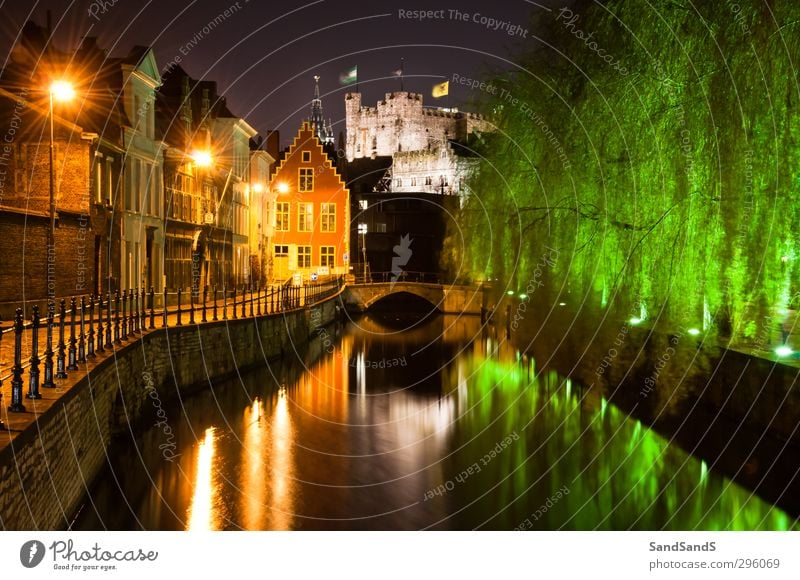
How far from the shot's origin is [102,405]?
14.3 meters

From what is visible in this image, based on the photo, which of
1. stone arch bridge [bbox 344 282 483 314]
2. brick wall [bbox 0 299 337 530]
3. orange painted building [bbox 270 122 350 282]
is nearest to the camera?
brick wall [bbox 0 299 337 530]

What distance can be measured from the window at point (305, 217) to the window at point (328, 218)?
627 millimetres

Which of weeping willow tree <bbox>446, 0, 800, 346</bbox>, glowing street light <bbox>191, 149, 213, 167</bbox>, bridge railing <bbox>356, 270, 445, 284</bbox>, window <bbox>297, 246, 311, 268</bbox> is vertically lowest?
bridge railing <bbox>356, 270, 445, 284</bbox>

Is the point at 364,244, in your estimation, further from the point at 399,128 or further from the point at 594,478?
the point at 399,128

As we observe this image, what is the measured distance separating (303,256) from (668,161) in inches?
1603

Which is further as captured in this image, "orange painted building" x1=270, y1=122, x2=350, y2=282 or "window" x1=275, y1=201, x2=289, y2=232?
"window" x1=275, y1=201, x2=289, y2=232

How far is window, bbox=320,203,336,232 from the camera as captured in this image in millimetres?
54219

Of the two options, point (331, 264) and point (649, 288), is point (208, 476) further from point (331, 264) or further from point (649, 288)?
point (331, 264)

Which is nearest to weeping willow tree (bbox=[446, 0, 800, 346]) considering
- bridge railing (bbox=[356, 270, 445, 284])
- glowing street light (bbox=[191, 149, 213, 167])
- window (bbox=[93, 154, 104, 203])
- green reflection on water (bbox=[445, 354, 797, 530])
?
green reflection on water (bbox=[445, 354, 797, 530])

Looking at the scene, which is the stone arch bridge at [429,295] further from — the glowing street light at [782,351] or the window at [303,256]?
the glowing street light at [782,351]

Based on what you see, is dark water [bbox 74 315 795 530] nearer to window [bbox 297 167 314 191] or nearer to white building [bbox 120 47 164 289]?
white building [bbox 120 47 164 289]

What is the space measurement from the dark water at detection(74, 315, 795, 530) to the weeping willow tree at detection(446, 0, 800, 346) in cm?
261

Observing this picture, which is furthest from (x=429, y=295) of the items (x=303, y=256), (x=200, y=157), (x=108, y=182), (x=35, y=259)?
(x=35, y=259)

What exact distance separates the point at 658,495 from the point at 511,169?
1105cm
